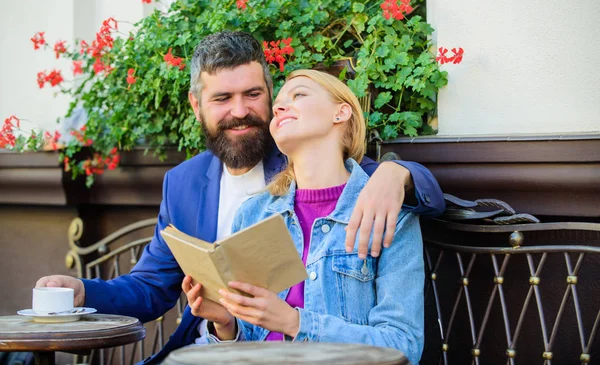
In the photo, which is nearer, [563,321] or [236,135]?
[563,321]

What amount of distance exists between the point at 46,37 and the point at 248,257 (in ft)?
10.4

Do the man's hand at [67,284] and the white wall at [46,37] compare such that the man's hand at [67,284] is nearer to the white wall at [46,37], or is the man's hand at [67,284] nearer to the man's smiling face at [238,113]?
the man's smiling face at [238,113]

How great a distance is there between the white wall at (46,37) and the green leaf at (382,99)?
1.87 meters

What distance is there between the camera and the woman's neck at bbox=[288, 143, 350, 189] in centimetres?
265

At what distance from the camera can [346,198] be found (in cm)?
260

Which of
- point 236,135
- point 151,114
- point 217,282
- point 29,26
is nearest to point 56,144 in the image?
point 151,114

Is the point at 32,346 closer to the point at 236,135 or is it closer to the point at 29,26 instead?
the point at 236,135

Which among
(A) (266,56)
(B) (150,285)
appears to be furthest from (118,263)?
(A) (266,56)

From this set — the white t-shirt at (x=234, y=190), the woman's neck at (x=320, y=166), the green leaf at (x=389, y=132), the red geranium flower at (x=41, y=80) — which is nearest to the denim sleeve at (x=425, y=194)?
the woman's neck at (x=320, y=166)

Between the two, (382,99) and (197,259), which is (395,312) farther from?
(382,99)

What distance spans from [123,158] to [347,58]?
1.39 m

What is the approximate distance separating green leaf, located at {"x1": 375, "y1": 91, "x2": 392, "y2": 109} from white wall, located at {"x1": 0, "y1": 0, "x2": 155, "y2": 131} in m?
1.87

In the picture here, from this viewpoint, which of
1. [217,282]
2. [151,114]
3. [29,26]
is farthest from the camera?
[29,26]

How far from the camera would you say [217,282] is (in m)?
2.17
